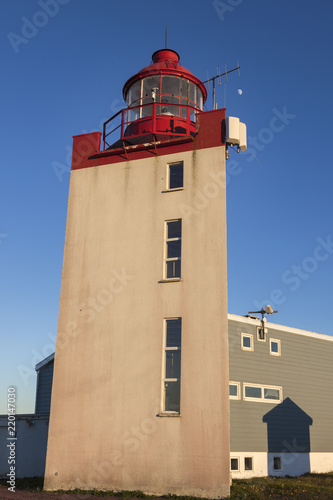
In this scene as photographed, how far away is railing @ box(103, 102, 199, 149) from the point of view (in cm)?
1845

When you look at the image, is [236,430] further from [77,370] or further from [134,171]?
[134,171]

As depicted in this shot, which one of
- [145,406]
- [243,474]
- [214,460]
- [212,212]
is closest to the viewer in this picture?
[214,460]

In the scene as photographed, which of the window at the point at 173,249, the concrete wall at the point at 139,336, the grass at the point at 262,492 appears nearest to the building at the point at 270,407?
the grass at the point at 262,492

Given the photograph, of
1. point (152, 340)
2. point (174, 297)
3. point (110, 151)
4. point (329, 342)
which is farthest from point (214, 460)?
point (329, 342)

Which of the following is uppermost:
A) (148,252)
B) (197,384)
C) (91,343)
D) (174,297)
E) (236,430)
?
(148,252)

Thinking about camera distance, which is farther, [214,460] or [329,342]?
[329,342]

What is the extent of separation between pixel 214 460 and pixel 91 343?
5322mm

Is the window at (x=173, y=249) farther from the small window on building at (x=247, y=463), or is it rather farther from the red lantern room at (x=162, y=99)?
the small window on building at (x=247, y=463)

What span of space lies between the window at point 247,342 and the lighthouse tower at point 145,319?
23.6 feet

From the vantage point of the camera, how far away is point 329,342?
85.4 ft

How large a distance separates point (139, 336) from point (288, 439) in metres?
11.1

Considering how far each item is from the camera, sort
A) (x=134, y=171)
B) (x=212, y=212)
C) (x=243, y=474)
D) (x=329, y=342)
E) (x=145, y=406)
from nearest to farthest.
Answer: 1. (x=145, y=406)
2. (x=212, y=212)
3. (x=134, y=171)
4. (x=243, y=474)
5. (x=329, y=342)

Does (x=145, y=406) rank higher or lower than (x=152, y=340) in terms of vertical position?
lower

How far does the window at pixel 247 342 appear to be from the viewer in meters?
22.0
